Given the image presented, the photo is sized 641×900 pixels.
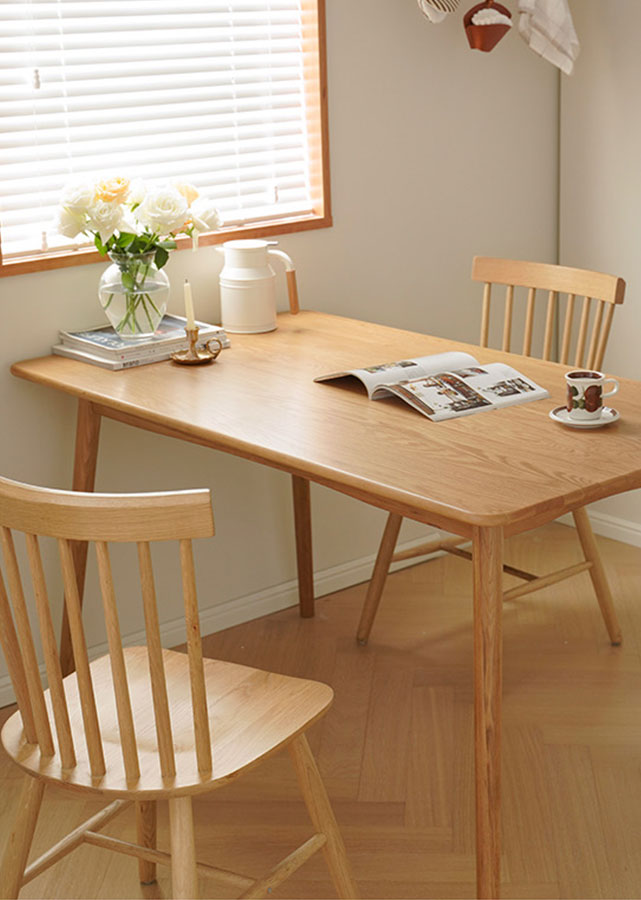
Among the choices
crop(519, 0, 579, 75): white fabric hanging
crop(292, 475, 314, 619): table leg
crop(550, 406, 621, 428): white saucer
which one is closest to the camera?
crop(550, 406, 621, 428): white saucer

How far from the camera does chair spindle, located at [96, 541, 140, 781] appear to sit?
57.6 inches

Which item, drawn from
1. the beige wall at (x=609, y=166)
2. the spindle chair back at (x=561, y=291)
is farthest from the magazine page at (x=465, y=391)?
the beige wall at (x=609, y=166)

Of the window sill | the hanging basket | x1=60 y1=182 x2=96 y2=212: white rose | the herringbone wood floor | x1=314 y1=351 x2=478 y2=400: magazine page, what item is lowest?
the herringbone wood floor

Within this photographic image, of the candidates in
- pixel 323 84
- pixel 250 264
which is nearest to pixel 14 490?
pixel 250 264

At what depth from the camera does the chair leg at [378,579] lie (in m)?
2.87

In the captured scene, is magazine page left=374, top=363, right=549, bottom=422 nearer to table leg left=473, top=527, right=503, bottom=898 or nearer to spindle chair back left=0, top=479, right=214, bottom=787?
table leg left=473, top=527, right=503, bottom=898

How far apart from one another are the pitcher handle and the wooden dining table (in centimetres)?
15

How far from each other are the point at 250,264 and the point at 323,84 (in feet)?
1.79

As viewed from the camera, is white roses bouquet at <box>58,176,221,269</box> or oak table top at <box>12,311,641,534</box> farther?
white roses bouquet at <box>58,176,221,269</box>

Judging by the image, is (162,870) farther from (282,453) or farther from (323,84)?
(323,84)

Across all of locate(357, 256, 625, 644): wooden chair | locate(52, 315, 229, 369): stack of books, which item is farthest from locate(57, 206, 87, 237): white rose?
locate(357, 256, 625, 644): wooden chair

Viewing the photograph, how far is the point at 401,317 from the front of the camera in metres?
3.27

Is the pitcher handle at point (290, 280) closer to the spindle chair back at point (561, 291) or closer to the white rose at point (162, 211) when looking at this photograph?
the white rose at point (162, 211)

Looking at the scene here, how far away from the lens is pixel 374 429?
2018mm
